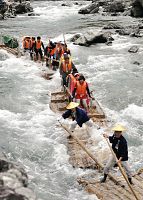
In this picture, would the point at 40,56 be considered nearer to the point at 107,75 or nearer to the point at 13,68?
the point at 13,68

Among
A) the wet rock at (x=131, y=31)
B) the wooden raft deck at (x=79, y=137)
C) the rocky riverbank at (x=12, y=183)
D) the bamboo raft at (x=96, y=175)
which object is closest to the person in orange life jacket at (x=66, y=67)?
the wooden raft deck at (x=79, y=137)

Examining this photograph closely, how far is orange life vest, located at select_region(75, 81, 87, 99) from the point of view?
49.3 feet

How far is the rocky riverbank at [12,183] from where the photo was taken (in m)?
6.89

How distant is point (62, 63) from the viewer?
1828 cm

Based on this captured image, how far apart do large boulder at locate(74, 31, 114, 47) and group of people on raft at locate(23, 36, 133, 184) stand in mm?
6410

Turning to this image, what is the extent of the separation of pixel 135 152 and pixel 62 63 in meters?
6.15

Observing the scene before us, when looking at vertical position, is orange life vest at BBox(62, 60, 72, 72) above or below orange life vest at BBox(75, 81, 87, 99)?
above

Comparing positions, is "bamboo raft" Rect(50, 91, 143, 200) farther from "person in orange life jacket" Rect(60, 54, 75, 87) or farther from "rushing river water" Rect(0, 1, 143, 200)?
"person in orange life jacket" Rect(60, 54, 75, 87)

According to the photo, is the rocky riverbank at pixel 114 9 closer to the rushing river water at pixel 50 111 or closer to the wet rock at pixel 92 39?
the rushing river water at pixel 50 111

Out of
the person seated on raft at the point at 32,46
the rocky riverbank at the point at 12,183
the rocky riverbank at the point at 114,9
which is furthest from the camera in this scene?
the rocky riverbank at the point at 114,9

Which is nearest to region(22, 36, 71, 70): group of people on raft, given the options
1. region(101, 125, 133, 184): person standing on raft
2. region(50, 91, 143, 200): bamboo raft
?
region(50, 91, 143, 200): bamboo raft

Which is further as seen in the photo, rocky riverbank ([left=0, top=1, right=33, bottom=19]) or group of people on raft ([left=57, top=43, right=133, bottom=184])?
rocky riverbank ([left=0, top=1, right=33, bottom=19])

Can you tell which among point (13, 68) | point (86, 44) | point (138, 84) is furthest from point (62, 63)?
point (86, 44)

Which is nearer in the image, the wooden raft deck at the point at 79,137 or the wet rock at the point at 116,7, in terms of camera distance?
the wooden raft deck at the point at 79,137
